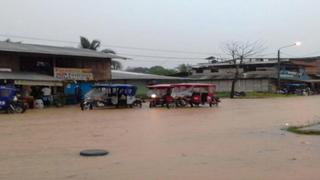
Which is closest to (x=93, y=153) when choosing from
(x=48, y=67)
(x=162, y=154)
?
(x=162, y=154)

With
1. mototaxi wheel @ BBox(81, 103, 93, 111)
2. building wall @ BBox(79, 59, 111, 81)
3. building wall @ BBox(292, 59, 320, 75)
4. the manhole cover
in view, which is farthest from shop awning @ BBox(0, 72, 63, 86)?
building wall @ BBox(292, 59, 320, 75)

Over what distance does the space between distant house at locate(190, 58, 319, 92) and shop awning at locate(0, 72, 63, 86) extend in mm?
38925

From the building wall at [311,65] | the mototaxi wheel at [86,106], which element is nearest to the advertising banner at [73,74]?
the mototaxi wheel at [86,106]

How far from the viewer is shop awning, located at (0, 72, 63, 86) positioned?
3749 cm

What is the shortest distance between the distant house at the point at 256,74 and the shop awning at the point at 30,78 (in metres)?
38.9

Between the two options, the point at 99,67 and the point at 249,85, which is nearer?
the point at 99,67

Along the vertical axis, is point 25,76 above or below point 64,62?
below

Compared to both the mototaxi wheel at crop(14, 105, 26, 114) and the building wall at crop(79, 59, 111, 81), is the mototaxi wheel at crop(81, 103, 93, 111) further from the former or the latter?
the building wall at crop(79, 59, 111, 81)

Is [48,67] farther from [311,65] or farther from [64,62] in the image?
[311,65]

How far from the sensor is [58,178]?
954cm

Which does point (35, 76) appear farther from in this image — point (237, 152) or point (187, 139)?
point (237, 152)

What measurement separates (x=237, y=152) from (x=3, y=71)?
29482 millimetres

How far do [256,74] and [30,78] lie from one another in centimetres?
4550

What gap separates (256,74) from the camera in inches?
3051
